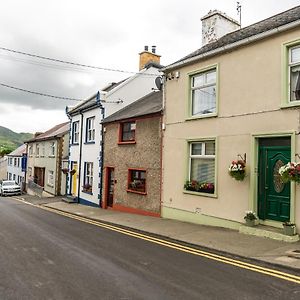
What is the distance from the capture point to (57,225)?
43.7ft

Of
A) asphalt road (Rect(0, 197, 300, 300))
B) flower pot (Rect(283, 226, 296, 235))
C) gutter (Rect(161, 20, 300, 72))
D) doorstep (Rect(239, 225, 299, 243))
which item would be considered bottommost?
asphalt road (Rect(0, 197, 300, 300))

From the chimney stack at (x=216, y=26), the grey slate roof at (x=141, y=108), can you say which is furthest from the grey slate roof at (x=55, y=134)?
the chimney stack at (x=216, y=26)

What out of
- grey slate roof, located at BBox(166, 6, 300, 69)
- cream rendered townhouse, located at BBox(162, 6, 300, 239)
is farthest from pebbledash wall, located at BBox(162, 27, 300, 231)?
grey slate roof, located at BBox(166, 6, 300, 69)

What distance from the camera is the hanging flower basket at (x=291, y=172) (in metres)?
9.16

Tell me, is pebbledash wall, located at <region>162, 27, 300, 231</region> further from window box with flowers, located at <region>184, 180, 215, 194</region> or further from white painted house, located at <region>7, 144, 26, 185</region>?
white painted house, located at <region>7, 144, 26, 185</region>

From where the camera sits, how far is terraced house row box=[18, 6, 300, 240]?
10.3 m

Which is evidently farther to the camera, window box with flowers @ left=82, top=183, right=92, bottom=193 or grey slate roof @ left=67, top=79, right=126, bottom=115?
grey slate roof @ left=67, top=79, right=126, bottom=115

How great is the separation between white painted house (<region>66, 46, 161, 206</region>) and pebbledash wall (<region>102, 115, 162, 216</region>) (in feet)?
4.62

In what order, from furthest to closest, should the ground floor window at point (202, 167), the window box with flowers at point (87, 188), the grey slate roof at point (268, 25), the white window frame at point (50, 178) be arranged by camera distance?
the white window frame at point (50, 178) < the window box with flowers at point (87, 188) < the ground floor window at point (202, 167) < the grey slate roof at point (268, 25)

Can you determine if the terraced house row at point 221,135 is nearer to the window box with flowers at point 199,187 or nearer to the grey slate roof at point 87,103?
the window box with flowers at point 199,187

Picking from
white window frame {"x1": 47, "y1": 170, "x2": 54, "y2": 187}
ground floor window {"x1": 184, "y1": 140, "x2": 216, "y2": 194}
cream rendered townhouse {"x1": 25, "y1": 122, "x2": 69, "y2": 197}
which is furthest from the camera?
white window frame {"x1": 47, "y1": 170, "x2": 54, "y2": 187}

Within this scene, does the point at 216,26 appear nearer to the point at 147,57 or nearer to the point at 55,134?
the point at 147,57

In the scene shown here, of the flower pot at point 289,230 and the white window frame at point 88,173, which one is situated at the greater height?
the white window frame at point 88,173

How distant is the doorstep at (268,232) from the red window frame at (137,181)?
6760mm
